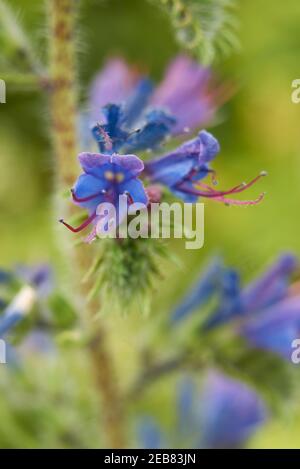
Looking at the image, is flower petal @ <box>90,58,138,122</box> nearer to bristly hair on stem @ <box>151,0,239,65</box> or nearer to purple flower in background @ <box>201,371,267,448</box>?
bristly hair on stem @ <box>151,0,239,65</box>

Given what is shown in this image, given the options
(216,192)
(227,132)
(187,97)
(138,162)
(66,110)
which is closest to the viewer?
(138,162)

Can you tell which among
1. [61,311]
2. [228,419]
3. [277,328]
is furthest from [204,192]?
[228,419]

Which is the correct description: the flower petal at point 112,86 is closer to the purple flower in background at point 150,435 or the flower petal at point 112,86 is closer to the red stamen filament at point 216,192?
the red stamen filament at point 216,192

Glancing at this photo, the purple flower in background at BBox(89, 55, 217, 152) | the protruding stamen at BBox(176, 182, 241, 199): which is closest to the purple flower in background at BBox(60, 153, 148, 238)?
the protruding stamen at BBox(176, 182, 241, 199)

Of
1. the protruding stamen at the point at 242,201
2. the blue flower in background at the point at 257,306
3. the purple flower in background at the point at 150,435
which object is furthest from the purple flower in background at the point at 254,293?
the purple flower in background at the point at 150,435

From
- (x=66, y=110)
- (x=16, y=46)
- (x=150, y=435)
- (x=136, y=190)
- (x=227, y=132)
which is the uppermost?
(x=227, y=132)

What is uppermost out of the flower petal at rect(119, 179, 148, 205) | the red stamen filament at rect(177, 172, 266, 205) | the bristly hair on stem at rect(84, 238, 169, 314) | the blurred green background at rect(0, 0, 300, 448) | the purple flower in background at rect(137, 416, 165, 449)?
the blurred green background at rect(0, 0, 300, 448)

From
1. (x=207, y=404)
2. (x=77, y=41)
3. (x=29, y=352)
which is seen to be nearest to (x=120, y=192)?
(x=77, y=41)

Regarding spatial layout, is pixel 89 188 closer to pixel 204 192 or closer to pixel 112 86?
pixel 204 192
